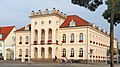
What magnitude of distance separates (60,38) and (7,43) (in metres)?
19.9

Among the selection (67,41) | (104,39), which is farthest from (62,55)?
(104,39)

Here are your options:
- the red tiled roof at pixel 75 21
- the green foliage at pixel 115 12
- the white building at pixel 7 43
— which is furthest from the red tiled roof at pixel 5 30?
the green foliage at pixel 115 12

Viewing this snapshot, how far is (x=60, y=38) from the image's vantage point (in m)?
67.2

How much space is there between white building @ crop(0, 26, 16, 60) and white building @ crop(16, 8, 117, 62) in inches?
246

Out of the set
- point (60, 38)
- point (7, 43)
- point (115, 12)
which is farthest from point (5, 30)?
point (115, 12)

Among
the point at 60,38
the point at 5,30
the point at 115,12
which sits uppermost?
the point at 5,30

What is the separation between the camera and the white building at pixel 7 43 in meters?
77.4

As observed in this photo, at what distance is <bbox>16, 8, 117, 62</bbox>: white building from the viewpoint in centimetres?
6388

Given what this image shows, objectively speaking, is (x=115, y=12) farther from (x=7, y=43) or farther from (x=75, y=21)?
(x=7, y=43)

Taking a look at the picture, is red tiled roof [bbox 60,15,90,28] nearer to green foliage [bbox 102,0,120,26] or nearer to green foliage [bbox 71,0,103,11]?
green foliage [bbox 102,0,120,26]

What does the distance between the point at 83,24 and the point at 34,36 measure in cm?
1323

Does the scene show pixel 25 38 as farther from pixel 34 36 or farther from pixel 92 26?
pixel 92 26

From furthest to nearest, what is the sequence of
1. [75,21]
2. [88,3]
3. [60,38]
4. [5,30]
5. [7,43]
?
[5,30], [7,43], [60,38], [75,21], [88,3]

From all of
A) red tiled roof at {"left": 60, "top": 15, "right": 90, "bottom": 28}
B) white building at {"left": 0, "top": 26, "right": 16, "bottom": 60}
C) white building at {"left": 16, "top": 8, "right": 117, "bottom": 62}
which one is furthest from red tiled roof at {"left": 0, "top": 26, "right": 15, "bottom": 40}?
red tiled roof at {"left": 60, "top": 15, "right": 90, "bottom": 28}
